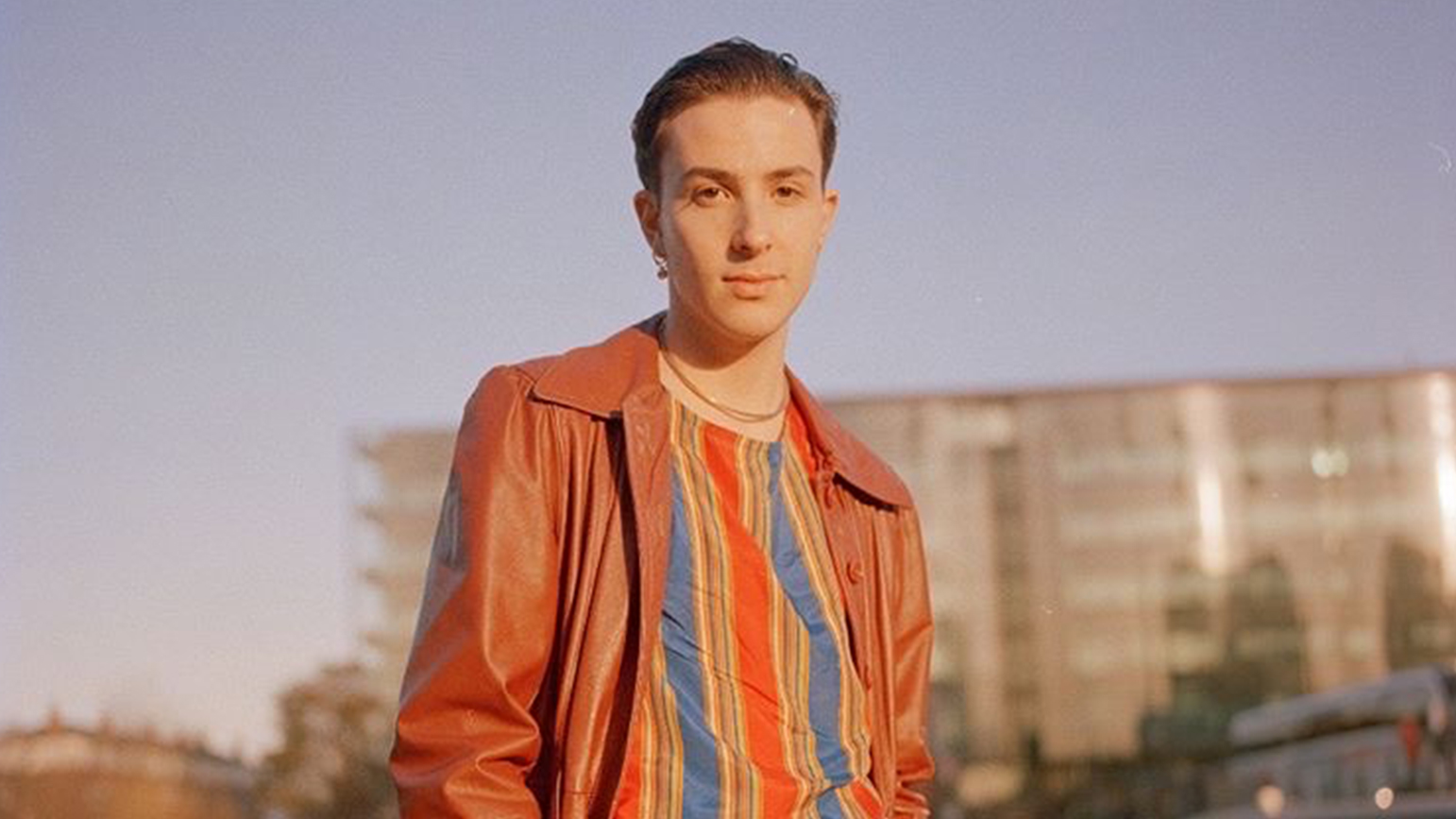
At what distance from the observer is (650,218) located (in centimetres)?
189

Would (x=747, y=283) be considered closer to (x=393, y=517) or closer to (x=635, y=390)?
(x=635, y=390)

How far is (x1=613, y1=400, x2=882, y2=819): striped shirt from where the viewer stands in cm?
169

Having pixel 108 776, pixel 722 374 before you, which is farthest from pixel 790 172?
pixel 108 776

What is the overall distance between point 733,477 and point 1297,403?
5049 centimetres

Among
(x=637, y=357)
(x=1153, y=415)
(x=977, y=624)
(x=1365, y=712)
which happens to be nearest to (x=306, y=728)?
(x=977, y=624)

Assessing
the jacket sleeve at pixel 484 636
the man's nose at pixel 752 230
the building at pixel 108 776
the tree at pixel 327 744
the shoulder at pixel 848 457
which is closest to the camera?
the jacket sleeve at pixel 484 636

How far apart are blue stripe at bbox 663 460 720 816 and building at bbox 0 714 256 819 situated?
45.2m

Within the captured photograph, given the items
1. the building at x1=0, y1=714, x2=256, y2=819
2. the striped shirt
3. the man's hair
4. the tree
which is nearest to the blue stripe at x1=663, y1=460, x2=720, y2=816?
the striped shirt

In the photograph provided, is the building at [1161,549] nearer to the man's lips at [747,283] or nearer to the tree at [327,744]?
the tree at [327,744]

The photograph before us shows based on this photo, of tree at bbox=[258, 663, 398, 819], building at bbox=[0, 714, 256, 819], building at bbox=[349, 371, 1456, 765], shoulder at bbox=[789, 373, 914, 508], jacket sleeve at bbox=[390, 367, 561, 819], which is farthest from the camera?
tree at bbox=[258, 663, 398, 819]

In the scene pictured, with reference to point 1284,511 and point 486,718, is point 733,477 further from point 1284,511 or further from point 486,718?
point 1284,511

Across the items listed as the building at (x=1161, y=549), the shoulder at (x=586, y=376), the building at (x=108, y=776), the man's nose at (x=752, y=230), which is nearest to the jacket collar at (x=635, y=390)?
the shoulder at (x=586, y=376)

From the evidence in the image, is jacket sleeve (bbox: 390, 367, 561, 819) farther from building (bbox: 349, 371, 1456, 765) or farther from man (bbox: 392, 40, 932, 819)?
building (bbox: 349, 371, 1456, 765)

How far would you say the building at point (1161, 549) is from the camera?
166 ft
